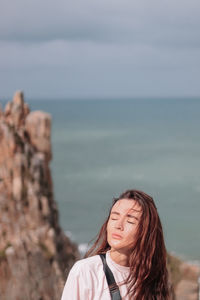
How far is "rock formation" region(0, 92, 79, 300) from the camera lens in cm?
1838

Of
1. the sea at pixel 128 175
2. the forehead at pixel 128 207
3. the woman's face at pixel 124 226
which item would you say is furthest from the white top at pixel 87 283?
the sea at pixel 128 175

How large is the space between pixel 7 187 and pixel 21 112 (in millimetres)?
3648

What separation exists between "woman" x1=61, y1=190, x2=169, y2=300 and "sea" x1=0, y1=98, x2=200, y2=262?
76.0 ft

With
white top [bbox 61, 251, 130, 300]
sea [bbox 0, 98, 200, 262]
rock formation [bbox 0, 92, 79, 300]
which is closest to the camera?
white top [bbox 61, 251, 130, 300]

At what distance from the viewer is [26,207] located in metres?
20.7

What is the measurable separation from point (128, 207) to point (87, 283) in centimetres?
47

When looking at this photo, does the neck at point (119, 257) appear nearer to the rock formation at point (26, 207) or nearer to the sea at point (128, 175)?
the rock formation at point (26, 207)

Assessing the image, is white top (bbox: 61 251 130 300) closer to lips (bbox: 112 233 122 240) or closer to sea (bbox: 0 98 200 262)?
lips (bbox: 112 233 122 240)

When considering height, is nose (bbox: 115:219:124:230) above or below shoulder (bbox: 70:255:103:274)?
above

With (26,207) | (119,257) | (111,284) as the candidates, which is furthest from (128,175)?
(111,284)

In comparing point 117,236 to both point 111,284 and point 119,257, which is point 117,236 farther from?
point 111,284

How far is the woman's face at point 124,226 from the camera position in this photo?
282 centimetres

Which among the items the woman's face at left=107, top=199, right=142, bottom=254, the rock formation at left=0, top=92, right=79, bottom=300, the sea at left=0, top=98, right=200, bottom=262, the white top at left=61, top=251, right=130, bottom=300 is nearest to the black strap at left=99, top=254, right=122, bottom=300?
the white top at left=61, top=251, right=130, bottom=300

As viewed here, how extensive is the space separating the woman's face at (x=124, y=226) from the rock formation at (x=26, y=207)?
46.8 ft
